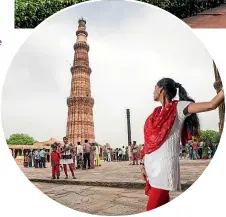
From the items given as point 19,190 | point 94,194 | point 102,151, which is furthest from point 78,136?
point 19,190

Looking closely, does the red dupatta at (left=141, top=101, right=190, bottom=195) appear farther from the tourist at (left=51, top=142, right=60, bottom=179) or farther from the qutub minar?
the tourist at (left=51, top=142, right=60, bottom=179)

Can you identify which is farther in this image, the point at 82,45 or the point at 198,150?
the point at 82,45

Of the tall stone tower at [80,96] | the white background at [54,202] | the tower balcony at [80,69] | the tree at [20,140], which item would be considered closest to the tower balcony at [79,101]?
the tall stone tower at [80,96]

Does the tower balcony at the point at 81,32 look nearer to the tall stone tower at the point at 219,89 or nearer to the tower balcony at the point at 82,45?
the tower balcony at the point at 82,45

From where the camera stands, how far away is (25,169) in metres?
5.03

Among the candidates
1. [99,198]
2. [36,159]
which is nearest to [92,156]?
[99,198]

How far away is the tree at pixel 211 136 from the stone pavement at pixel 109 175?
27 centimetres

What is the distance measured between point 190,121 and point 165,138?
0.35 meters

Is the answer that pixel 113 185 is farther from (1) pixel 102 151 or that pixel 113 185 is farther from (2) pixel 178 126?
(2) pixel 178 126

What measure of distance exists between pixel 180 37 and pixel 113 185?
1948 mm

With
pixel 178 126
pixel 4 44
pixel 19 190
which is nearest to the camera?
pixel 178 126

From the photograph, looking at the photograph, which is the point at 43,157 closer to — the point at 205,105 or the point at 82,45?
the point at 82,45

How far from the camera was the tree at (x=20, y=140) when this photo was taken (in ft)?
16.3

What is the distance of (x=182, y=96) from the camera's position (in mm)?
4777
